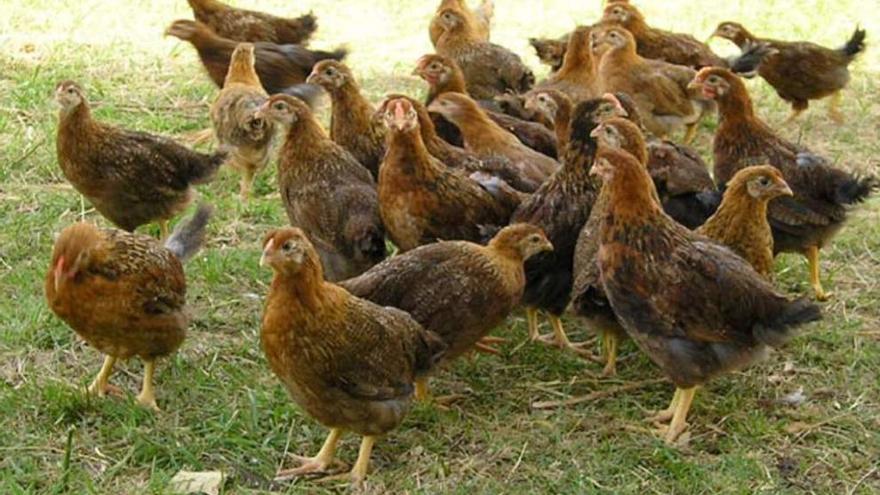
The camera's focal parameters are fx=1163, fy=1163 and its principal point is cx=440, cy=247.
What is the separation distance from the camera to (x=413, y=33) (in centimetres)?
1048

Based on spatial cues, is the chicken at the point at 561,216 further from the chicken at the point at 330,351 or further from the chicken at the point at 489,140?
the chicken at the point at 330,351

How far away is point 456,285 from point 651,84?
335 centimetres

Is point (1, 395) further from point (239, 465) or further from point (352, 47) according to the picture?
point (352, 47)

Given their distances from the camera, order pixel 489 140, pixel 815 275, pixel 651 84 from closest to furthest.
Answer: pixel 815 275 → pixel 489 140 → pixel 651 84

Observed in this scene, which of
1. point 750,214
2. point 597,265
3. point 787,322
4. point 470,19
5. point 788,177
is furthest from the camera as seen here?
point 470,19

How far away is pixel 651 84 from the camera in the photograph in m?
7.65

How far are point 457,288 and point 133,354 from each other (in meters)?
1.39

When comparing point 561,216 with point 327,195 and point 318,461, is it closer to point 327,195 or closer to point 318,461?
point 327,195

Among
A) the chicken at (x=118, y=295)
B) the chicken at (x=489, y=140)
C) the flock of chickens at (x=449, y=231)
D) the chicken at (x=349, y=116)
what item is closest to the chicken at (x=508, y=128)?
the flock of chickens at (x=449, y=231)

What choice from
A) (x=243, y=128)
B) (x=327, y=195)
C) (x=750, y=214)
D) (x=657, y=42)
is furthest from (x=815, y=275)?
(x=243, y=128)

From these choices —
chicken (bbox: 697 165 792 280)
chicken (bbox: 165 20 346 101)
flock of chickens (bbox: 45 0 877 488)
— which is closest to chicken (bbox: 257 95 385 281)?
flock of chickens (bbox: 45 0 877 488)

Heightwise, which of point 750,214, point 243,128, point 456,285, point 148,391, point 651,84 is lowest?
point 148,391

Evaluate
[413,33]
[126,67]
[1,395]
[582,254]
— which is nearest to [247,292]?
[1,395]

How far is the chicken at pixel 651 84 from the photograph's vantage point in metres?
7.61
